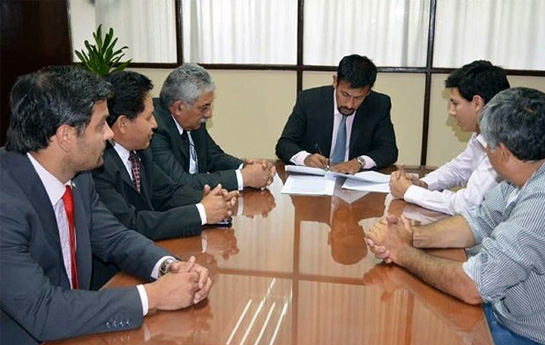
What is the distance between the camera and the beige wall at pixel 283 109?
4.86 meters

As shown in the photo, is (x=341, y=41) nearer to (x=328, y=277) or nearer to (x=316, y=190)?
(x=316, y=190)

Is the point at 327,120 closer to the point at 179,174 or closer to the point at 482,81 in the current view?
the point at 482,81

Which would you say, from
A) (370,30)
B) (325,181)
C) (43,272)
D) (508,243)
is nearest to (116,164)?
(43,272)

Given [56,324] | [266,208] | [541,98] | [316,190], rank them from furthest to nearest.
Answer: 1. [316,190]
2. [266,208]
3. [541,98]
4. [56,324]

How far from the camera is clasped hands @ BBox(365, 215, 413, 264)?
5.87ft

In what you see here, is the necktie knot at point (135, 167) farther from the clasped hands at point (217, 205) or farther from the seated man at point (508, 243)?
the seated man at point (508, 243)

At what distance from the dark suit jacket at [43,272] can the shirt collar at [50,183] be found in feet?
0.07

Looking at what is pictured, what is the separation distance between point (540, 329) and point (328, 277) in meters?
0.67

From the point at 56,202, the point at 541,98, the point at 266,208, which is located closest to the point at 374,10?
the point at 266,208

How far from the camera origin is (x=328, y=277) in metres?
1.69

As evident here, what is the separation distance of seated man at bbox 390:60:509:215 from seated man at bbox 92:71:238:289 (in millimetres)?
821

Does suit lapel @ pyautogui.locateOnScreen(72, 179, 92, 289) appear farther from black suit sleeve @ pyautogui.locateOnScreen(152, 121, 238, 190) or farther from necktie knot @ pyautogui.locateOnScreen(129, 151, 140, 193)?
black suit sleeve @ pyautogui.locateOnScreen(152, 121, 238, 190)

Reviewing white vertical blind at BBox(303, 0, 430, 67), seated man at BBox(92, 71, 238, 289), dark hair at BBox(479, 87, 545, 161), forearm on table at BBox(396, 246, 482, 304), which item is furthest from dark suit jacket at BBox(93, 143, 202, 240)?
white vertical blind at BBox(303, 0, 430, 67)

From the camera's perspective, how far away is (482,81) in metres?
2.65
